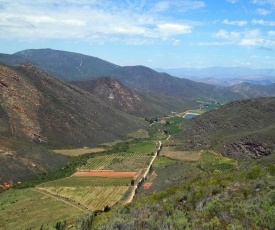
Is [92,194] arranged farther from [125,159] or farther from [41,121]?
[41,121]

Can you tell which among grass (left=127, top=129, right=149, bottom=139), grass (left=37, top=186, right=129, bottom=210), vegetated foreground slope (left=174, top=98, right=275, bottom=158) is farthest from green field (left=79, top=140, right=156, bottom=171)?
grass (left=127, top=129, right=149, bottom=139)

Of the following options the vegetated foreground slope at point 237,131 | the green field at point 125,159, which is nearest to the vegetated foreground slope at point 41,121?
the green field at point 125,159

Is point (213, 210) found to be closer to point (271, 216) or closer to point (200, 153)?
point (271, 216)

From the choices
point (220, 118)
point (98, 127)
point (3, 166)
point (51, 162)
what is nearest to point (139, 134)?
point (98, 127)

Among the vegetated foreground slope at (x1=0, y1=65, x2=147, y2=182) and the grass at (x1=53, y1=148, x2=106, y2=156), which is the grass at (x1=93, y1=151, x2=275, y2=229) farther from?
the grass at (x1=53, y1=148, x2=106, y2=156)

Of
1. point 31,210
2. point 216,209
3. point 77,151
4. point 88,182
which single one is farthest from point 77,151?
point 216,209

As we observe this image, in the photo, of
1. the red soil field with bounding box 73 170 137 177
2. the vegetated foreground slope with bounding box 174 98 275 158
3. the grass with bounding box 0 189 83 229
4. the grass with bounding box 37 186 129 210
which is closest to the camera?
the grass with bounding box 0 189 83 229
